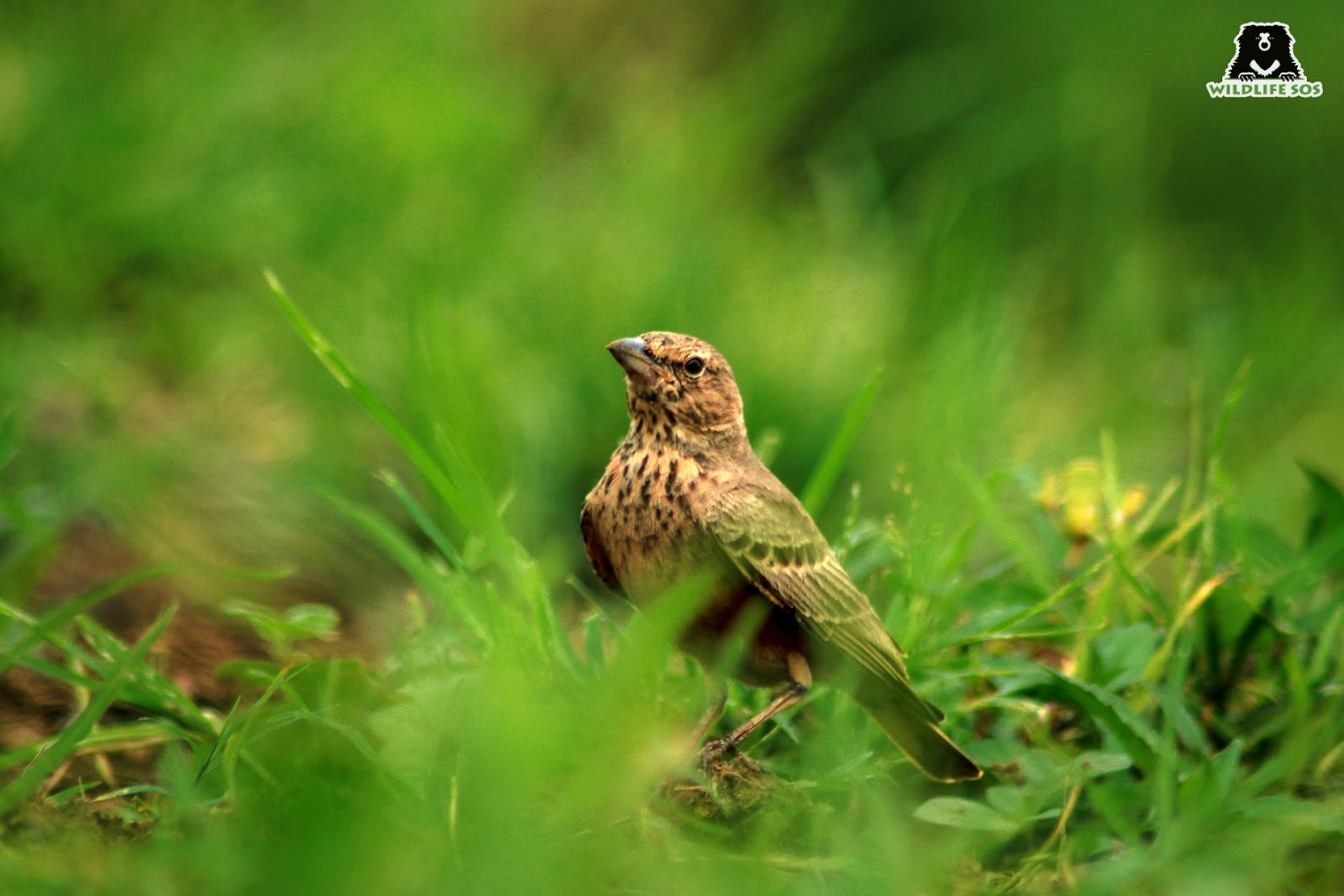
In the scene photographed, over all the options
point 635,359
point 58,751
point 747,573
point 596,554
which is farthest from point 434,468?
point 58,751

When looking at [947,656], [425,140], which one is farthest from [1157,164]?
[947,656]

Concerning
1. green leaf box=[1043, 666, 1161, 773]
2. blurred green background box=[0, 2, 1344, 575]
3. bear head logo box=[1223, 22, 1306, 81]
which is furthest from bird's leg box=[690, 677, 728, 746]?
bear head logo box=[1223, 22, 1306, 81]

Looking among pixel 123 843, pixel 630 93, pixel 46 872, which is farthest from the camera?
pixel 630 93

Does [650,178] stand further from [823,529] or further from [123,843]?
[123,843]

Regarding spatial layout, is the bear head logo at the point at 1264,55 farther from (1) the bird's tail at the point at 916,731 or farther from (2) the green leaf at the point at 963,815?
(2) the green leaf at the point at 963,815

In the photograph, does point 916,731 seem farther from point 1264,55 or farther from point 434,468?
point 1264,55

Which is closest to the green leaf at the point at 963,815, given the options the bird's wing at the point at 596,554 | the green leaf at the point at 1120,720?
the green leaf at the point at 1120,720
